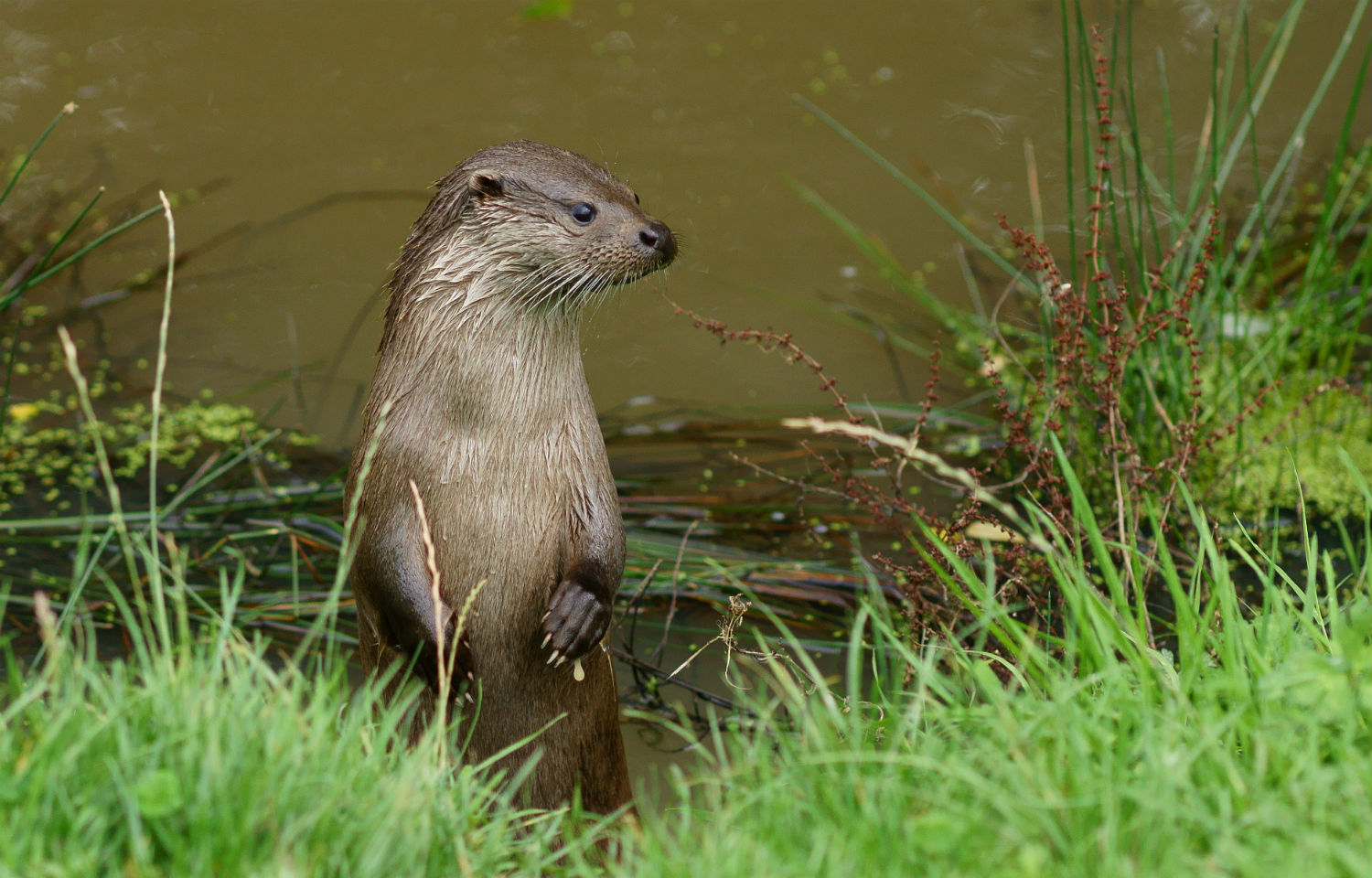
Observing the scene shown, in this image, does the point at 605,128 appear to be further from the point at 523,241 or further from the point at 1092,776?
the point at 1092,776

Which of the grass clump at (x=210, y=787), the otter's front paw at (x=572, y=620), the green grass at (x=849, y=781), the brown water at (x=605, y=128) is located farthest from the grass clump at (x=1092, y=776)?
the brown water at (x=605, y=128)

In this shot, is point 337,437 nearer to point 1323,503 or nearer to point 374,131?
point 374,131

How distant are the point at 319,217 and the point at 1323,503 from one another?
3.55m

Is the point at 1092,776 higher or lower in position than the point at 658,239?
lower

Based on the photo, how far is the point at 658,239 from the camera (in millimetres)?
2393

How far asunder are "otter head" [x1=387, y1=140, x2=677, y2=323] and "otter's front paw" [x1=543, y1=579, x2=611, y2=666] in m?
0.50

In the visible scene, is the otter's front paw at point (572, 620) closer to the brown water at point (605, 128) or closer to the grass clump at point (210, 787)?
the grass clump at point (210, 787)

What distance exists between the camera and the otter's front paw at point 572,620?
7.51ft

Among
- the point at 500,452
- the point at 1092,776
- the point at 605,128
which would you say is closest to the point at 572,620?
the point at 500,452

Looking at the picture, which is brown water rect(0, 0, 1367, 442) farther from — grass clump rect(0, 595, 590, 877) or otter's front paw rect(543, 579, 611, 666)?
grass clump rect(0, 595, 590, 877)

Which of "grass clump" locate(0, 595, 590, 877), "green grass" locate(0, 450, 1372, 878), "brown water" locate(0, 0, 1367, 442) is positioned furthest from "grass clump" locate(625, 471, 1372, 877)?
"brown water" locate(0, 0, 1367, 442)

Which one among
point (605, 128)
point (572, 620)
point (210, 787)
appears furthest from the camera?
point (605, 128)

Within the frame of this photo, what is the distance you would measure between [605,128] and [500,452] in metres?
3.21

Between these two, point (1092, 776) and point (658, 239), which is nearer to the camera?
point (1092, 776)
